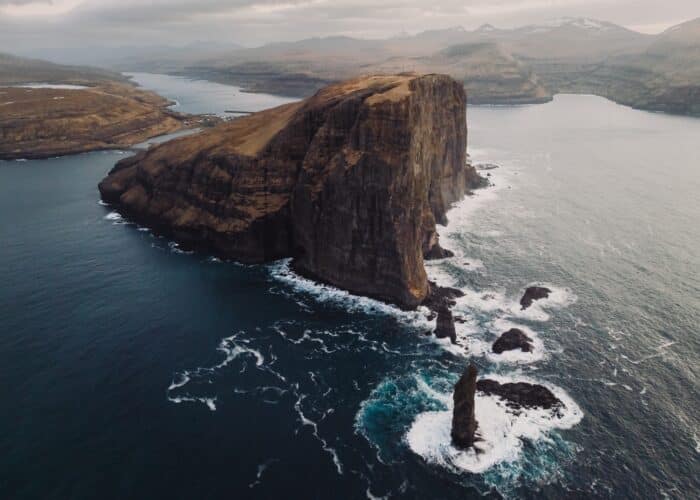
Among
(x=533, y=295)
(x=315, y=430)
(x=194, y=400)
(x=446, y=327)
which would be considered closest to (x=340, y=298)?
(x=446, y=327)

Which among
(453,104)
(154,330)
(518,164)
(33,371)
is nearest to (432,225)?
(453,104)

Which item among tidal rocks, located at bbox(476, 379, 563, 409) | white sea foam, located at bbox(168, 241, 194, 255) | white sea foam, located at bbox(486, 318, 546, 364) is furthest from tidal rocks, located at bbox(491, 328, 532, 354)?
white sea foam, located at bbox(168, 241, 194, 255)

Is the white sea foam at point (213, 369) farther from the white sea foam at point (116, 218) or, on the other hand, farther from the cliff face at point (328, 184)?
the white sea foam at point (116, 218)

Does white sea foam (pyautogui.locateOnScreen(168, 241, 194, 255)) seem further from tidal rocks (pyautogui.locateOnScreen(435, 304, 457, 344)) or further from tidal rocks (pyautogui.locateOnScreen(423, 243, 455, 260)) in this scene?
tidal rocks (pyautogui.locateOnScreen(435, 304, 457, 344))

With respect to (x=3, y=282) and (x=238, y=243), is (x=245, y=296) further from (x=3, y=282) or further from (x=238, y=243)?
(x=3, y=282)

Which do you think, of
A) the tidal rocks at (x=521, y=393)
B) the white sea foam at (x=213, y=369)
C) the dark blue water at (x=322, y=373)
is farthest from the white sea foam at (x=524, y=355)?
the white sea foam at (x=213, y=369)

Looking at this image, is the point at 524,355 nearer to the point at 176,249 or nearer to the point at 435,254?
the point at 435,254
